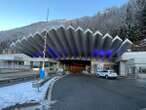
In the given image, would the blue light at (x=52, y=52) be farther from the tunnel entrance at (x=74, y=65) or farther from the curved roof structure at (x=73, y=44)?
the tunnel entrance at (x=74, y=65)

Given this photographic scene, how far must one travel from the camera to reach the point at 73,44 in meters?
67.5

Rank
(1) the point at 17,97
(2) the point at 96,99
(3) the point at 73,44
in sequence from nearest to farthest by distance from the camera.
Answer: (1) the point at 17,97 → (2) the point at 96,99 → (3) the point at 73,44

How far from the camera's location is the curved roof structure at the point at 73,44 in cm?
5831

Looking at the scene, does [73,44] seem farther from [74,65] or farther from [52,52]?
[74,65]

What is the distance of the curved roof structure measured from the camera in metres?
58.3

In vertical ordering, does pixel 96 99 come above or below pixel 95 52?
below

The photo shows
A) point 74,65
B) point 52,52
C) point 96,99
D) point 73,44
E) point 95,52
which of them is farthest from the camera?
point 74,65

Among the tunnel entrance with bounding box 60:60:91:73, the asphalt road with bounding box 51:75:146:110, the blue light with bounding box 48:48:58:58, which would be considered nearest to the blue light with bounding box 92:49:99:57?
the tunnel entrance with bounding box 60:60:91:73

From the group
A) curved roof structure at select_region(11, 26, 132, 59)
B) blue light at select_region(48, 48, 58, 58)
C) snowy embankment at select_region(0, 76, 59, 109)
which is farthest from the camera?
blue light at select_region(48, 48, 58, 58)

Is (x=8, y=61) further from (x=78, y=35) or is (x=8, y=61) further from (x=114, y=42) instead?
(x=114, y=42)

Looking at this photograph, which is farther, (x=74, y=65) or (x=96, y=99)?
(x=74, y=65)

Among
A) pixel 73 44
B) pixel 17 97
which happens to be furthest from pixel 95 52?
pixel 17 97

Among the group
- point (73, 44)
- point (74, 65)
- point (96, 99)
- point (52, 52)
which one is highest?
point (73, 44)

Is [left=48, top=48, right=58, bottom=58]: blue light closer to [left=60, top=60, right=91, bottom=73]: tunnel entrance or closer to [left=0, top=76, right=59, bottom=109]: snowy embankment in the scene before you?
[left=60, top=60, right=91, bottom=73]: tunnel entrance
